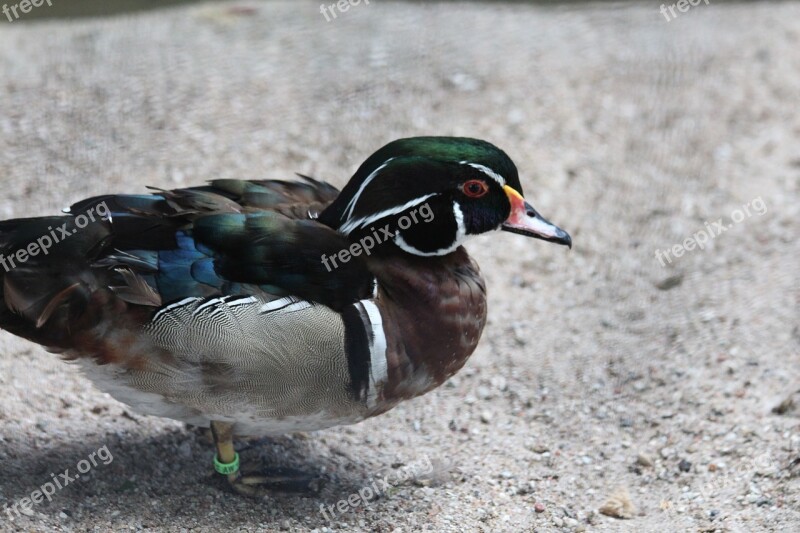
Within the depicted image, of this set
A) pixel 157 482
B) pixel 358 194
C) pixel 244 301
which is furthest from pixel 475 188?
pixel 157 482

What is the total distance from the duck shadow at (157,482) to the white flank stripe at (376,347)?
1.88 ft

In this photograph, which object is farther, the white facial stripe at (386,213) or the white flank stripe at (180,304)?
the white facial stripe at (386,213)

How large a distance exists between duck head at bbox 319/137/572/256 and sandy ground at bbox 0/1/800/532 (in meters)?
0.95

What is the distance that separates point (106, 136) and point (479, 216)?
3.08m

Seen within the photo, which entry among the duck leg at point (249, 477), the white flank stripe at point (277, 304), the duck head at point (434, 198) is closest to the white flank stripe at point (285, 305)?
the white flank stripe at point (277, 304)

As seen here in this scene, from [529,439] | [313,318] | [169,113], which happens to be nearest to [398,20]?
[169,113]

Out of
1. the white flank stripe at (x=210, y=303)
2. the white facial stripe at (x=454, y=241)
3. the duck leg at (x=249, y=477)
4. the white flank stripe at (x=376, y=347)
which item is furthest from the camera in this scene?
the duck leg at (x=249, y=477)

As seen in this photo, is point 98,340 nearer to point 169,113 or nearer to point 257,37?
point 169,113

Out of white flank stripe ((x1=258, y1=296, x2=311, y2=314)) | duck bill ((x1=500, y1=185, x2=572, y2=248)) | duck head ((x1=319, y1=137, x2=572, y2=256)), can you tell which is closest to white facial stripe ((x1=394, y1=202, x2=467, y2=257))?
duck head ((x1=319, y1=137, x2=572, y2=256))

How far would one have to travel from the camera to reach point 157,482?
11.5ft

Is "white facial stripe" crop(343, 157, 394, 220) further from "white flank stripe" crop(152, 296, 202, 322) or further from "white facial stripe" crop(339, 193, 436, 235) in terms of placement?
"white flank stripe" crop(152, 296, 202, 322)

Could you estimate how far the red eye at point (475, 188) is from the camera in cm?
321

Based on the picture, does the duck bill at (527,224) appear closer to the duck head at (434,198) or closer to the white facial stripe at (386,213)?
the duck head at (434,198)

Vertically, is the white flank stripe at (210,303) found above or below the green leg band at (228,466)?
above
